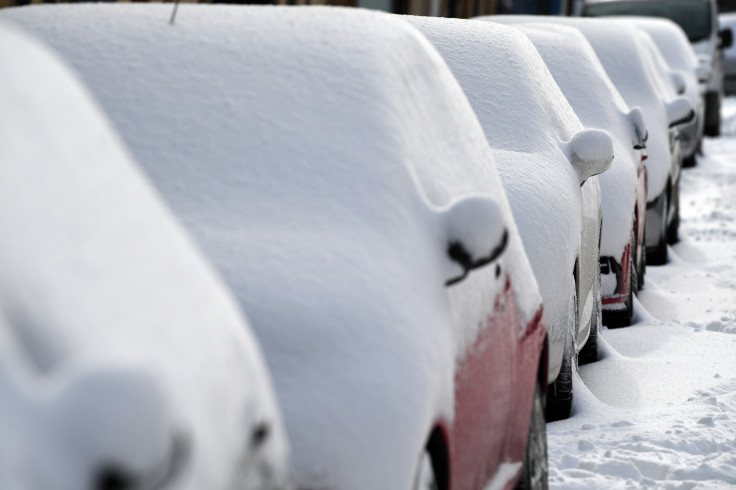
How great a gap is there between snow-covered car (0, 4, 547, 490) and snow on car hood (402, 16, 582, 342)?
35.5 inches

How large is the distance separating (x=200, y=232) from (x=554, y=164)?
2517 millimetres

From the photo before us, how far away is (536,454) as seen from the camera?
3906 millimetres

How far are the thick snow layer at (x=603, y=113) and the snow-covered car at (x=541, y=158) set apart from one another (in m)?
0.97

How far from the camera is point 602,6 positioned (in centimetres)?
1938

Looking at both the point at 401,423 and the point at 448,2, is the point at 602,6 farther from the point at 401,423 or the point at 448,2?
the point at 401,423

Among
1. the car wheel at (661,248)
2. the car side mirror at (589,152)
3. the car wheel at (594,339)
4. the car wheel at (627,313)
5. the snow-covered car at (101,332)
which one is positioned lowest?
the car wheel at (661,248)

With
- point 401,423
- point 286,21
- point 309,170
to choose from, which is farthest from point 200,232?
point 286,21

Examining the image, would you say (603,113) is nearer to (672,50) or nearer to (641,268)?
(641,268)

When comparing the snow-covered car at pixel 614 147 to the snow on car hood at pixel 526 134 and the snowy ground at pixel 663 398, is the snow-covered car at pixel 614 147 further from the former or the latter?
the snow on car hood at pixel 526 134

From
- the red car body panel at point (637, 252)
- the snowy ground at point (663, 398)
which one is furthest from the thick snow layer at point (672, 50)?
the red car body panel at point (637, 252)

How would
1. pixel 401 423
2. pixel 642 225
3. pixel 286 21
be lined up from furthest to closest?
pixel 642 225
pixel 286 21
pixel 401 423

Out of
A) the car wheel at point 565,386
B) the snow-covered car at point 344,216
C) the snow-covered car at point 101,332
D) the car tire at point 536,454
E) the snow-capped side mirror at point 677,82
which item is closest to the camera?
the snow-covered car at point 101,332

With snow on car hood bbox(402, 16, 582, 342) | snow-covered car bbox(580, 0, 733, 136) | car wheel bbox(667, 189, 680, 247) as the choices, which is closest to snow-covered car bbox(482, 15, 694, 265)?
car wheel bbox(667, 189, 680, 247)

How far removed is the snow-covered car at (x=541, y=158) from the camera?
4.82 m
